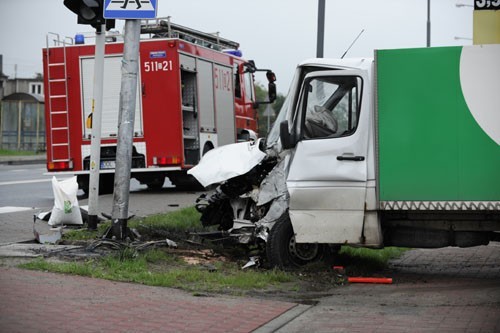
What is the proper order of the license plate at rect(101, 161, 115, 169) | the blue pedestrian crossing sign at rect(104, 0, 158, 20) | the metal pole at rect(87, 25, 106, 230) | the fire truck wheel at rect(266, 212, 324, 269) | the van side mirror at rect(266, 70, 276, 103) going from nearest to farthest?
the fire truck wheel at rect(266, 212, 324, 269) → the blue pedestrian crossing sign at rect(104, 0, 158, 20) → the metal pole at rect(87, 25, 106, 230) → the license plate at rect(101, 161, 115, 169) → the van side mirror at rect(266, 70, 276, 103)

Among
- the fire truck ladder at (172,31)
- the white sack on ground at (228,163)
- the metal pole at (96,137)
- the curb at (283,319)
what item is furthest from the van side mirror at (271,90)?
the curb at (283,319)

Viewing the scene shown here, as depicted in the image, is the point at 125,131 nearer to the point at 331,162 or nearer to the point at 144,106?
the point at 331,162

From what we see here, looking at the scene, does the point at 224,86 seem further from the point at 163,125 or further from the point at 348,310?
the point at 348,310

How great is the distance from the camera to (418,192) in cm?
879

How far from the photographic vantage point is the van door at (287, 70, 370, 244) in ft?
29.7

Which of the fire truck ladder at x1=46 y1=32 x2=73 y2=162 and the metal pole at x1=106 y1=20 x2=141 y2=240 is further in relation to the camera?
the fire truck ladder at x1=46 y1=32 x2=73 y2=162

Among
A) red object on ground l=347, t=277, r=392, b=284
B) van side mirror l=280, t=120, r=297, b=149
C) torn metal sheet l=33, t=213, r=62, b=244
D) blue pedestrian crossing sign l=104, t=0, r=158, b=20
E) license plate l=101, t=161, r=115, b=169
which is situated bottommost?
red object on ground l=347, t=277, r=392, b=284

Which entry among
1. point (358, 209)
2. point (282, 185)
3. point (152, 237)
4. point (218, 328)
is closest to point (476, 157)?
point (358, 209)

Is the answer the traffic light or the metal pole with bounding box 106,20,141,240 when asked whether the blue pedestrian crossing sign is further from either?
the traffic light

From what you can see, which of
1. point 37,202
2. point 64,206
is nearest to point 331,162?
point 64,206

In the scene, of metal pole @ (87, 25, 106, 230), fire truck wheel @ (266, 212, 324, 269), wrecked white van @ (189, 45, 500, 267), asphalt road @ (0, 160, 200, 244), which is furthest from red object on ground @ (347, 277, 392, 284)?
asphalt road @ (0, 160, 200, 244)

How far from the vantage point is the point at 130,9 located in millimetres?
10016

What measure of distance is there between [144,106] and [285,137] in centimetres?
974

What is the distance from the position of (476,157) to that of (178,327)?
3816 mm
